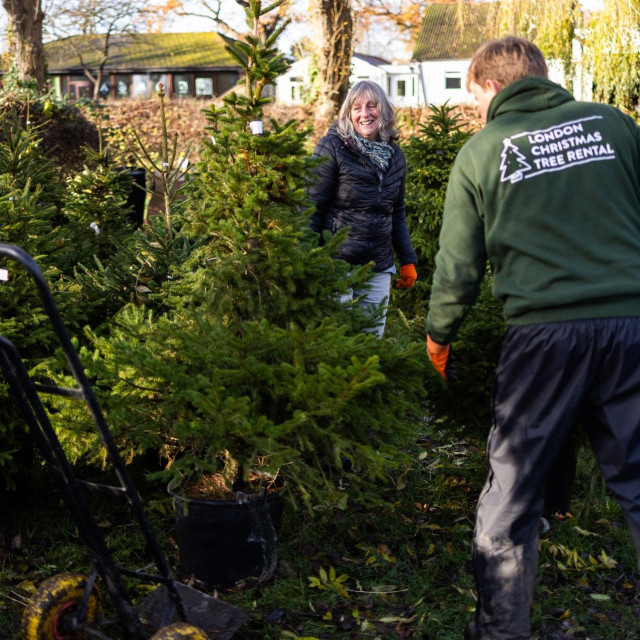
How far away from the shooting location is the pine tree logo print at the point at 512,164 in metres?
2.72

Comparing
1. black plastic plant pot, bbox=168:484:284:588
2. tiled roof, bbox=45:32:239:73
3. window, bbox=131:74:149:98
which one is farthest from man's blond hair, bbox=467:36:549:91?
window, bbox=131:74:149:98

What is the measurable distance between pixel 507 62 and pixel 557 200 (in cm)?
56

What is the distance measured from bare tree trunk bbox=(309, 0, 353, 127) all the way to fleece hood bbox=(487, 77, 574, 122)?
12.3 m

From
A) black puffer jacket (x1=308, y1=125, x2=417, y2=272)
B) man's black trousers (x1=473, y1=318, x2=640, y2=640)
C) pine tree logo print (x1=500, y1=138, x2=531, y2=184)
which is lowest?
man's black trousers (x1=473, y1=318, x2=640, y2=640)

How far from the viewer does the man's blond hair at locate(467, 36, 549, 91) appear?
112 inches

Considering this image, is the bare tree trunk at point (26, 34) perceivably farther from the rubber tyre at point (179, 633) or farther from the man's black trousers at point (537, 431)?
the man's black trousers at point (537, 431)

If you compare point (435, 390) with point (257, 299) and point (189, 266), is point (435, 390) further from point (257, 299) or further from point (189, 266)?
point (189, 266)

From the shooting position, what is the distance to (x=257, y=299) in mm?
3666

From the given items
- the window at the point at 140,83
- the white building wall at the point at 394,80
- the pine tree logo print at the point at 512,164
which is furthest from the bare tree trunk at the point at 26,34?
the window at the point at 140,83

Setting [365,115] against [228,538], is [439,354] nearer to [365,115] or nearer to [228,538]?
[228,538]

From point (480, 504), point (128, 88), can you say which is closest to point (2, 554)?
point (480, 504)

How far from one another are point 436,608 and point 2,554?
213cm

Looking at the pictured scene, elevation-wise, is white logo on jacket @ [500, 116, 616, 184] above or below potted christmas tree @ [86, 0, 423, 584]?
above

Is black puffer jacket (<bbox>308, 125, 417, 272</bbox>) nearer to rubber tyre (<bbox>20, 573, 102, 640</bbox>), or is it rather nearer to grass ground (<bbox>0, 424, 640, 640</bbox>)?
grass ground (<bbox>0, 424, 640, 640</bbox>)
